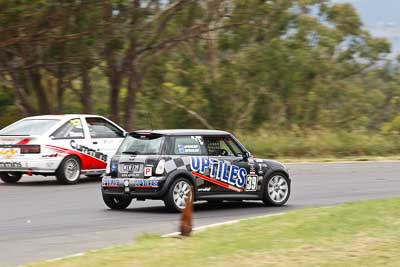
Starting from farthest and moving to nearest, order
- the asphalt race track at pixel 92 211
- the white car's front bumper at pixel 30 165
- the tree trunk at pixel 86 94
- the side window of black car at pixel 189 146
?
the tree trunk at pixel 86 94, the white car's front bumper at pixel 30 165, the side window of black car at pixel 189 146, the asphalt race track at pixel 92 211

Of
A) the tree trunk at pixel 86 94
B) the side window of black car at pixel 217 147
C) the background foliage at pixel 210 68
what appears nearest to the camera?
the side window of black car at pixel 217 147

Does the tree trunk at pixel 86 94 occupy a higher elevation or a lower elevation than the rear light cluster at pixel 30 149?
higher

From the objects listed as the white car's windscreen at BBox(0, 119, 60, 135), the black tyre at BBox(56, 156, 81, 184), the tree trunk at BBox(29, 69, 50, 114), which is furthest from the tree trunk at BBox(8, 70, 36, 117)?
the black tyre at BBox(56, 156, 81, 184)

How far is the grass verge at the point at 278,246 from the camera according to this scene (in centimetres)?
931

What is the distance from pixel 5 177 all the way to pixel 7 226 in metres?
8.23

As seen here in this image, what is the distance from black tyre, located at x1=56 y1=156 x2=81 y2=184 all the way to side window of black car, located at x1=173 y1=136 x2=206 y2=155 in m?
5.91

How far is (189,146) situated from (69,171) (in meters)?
6.21

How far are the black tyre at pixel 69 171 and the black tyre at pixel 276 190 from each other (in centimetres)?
592

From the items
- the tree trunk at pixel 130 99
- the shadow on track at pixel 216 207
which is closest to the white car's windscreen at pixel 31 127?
the shadow on track at pixel 216 207

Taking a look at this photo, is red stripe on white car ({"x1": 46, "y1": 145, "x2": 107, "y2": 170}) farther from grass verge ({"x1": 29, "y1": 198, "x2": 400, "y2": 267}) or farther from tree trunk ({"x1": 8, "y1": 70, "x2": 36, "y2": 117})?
tree trunk ({"x1": 8, "y1": 70, "x2": 36, "y2": 117})

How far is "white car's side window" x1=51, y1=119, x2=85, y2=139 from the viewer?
21125mm

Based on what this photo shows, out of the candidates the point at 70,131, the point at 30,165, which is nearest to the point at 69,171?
the point at 70,131

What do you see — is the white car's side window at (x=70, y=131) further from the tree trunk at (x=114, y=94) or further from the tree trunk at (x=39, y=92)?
the tree trunk at (x=114, y=94)

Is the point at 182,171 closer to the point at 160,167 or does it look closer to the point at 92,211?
the point at 160,167
